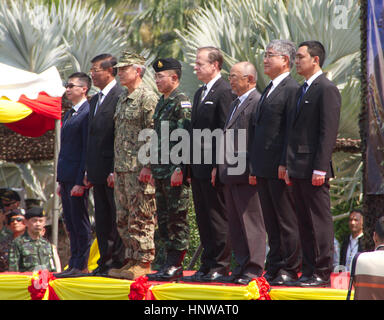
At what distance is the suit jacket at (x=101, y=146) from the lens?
6.57m

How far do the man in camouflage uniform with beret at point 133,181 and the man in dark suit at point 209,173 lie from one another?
15.9 inches

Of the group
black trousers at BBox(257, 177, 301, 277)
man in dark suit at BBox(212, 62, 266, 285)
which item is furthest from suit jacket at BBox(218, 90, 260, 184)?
black trousers at BBox(257, 177, 301, 277)

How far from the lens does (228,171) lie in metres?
6.01

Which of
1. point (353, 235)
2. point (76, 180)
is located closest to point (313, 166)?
point (76, 180)

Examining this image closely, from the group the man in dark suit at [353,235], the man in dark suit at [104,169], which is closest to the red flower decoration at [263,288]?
the man in dark suit at [104,169]

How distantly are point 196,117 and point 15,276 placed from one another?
2.31 m

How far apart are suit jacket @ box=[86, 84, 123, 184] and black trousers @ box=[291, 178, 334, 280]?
176 cm

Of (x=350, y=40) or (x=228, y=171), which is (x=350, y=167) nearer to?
(x=350, y=40)

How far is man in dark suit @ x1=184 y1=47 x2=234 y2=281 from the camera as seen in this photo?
6191 millimetres

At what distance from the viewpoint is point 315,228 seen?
554cm

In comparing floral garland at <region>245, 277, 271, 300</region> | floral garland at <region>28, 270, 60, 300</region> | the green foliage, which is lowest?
floral garland at <region>28, 270, 60, 300</region>

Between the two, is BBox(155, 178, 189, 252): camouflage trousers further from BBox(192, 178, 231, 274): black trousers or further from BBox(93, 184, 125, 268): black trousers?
BBox(93, 184, 125, 268): black trousers
